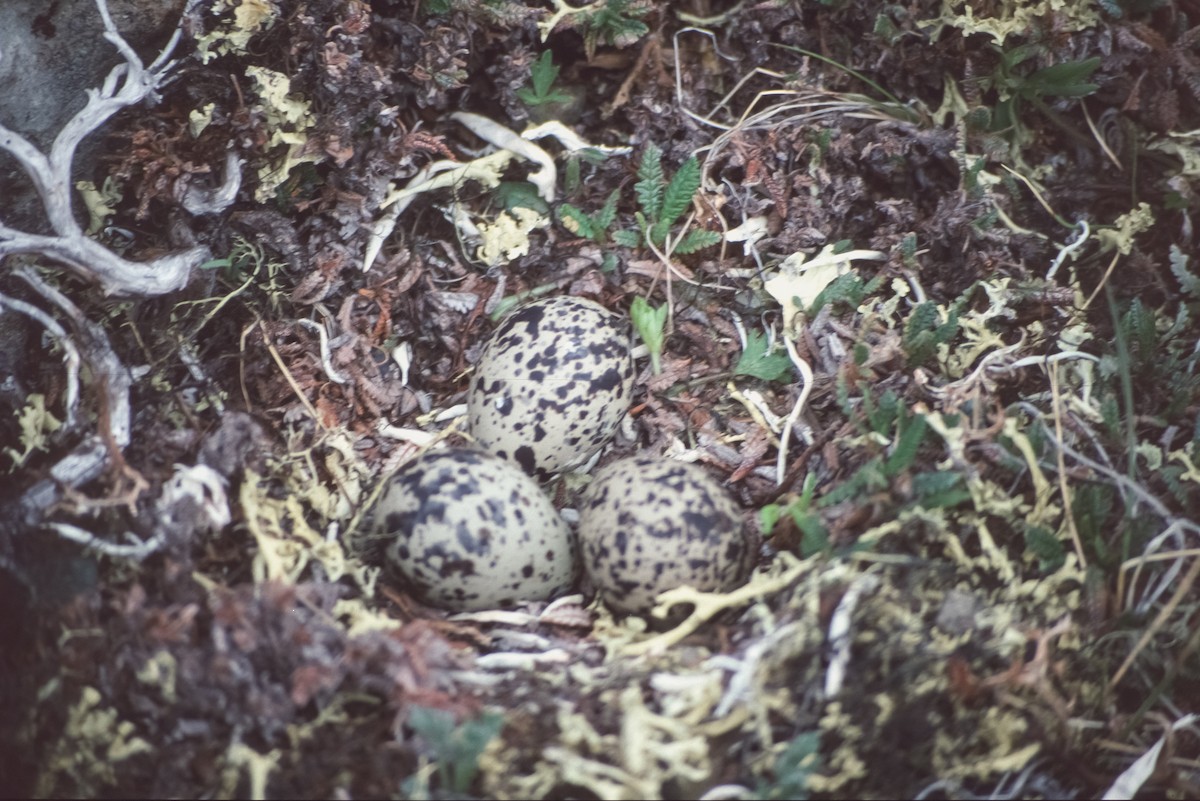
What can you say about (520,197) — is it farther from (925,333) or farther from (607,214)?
(925,333)

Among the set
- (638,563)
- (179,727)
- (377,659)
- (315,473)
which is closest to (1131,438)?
(638,563)

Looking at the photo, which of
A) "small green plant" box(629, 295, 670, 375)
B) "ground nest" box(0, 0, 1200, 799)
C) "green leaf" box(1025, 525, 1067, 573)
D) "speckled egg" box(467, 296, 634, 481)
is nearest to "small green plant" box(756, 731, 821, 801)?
"ground nest" box(0, 0, 1200, 799)

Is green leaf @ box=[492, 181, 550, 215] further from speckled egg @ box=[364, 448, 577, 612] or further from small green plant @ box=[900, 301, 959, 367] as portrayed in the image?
small green plant @ box=[900, 301, 959, 367]

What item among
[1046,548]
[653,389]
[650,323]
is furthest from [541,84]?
[1046,548]

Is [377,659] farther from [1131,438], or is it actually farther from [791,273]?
[1131,438]

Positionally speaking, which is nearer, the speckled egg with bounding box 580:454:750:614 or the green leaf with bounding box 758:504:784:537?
the speckled egg with bounding box 580:454:750:614

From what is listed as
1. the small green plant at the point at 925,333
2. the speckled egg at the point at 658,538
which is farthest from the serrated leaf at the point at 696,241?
the speckled egg at the point at 658,538
